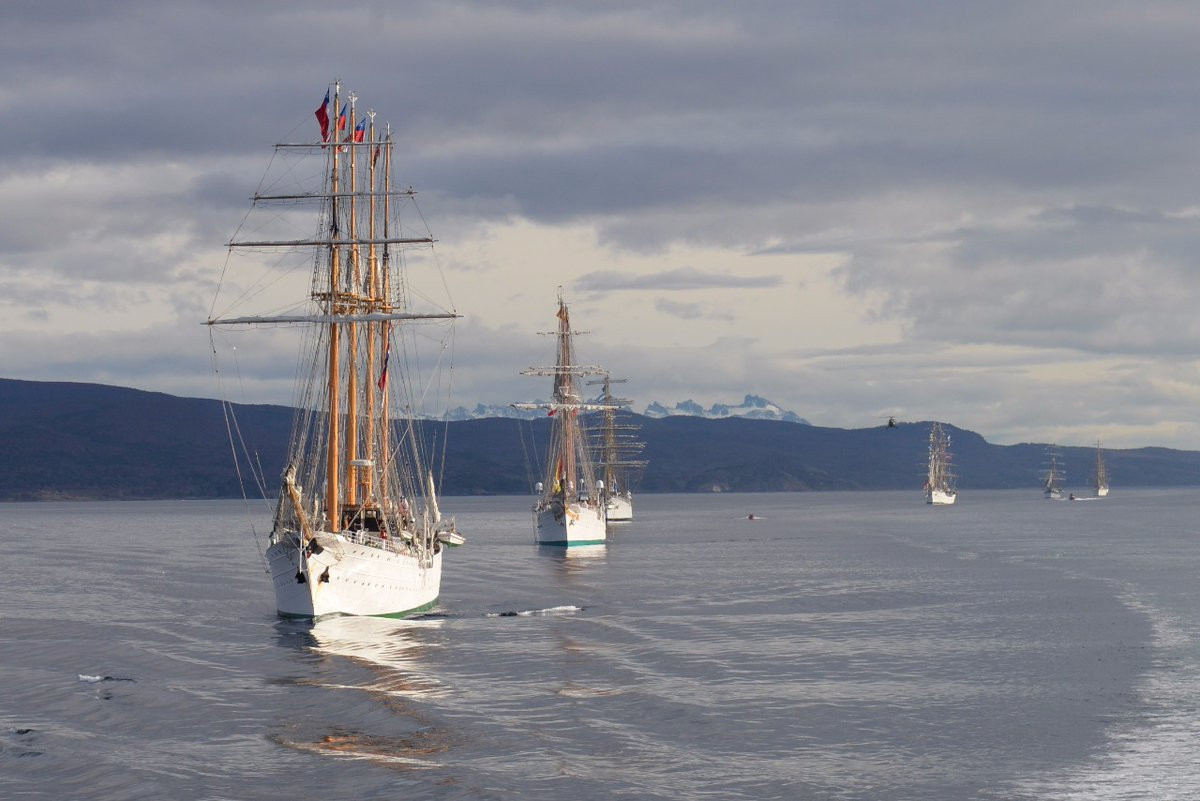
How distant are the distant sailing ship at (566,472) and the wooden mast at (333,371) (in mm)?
64865

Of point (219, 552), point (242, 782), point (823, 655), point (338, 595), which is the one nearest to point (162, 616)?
point (338, 595)

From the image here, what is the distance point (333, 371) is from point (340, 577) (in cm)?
1035

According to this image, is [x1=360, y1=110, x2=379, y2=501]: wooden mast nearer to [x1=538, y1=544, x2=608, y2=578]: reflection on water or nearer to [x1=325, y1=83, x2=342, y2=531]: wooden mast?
[x1=325, y1=83, x2=342, y2=531]: wooden mast

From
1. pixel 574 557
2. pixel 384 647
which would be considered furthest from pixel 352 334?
pixel 574 557

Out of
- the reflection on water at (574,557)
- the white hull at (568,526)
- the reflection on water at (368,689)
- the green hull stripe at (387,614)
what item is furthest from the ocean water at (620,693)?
the white hull at (568,526)

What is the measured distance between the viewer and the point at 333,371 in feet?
205

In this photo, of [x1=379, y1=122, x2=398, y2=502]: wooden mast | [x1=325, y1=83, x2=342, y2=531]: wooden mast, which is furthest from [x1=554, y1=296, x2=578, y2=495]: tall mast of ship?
[x1=325, y1=83, x2=342, y2=531]: wooden mast

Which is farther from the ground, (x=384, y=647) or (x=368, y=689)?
(x=384, y=647)

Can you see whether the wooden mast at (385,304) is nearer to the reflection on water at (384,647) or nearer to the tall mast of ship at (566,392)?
the reflection on water at (384,647)

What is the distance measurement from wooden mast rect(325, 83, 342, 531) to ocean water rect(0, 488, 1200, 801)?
557 centimetres

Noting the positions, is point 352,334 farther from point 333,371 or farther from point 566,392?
point 566,392

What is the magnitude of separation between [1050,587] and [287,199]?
154 feet

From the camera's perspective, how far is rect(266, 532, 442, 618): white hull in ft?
182

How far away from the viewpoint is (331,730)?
37562mm
